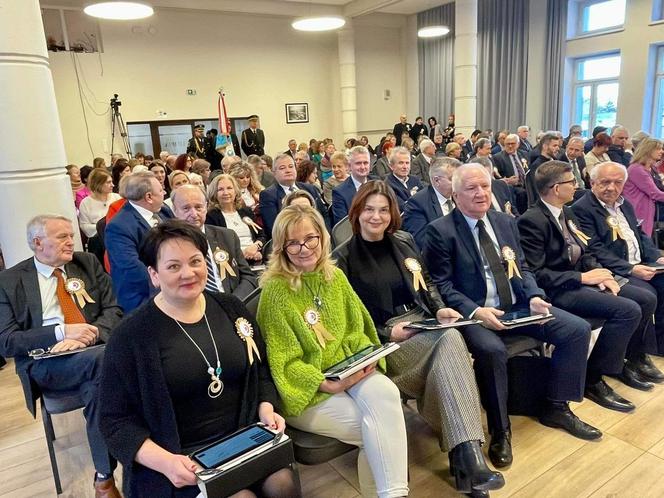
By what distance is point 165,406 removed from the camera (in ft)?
4.57

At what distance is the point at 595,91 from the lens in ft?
32.8

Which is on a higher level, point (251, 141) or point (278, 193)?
point (251, 141)

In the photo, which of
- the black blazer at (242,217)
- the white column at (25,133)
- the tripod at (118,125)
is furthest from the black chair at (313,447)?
the tripod at (118,125)

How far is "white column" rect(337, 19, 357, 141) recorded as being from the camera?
1125cm

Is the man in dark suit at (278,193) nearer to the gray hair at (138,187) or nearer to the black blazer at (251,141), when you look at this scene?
the gray hair at (138,187)

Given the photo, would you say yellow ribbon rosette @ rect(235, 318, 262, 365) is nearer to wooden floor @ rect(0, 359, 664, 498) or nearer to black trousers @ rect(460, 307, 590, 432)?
wooden floor @ rect(0, 359, 664, 498)

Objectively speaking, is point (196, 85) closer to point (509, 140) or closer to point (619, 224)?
point (509, 140)

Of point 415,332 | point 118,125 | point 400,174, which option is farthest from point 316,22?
point 415,332

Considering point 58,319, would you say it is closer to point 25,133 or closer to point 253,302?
point 253,302

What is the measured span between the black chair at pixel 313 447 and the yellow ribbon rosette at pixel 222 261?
3.64 feet

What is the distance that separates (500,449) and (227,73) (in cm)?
1051

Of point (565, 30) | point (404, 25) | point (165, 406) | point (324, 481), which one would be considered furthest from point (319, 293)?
point (404, 25)

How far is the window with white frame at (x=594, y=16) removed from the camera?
30.4 feet

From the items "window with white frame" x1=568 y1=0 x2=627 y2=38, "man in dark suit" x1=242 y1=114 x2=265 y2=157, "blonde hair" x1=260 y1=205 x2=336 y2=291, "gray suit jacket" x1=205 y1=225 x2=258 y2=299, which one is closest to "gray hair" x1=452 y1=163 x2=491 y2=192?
"blonde hair" x1=260 y1=205 x2=336 y2=291
